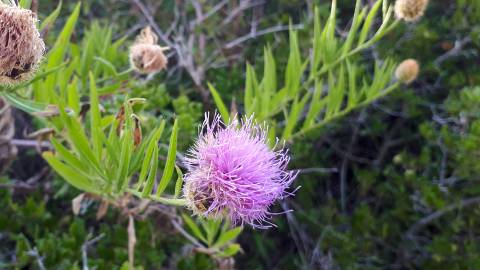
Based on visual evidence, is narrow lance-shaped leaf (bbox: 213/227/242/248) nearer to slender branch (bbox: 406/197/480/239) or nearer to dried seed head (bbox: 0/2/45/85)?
dried seed head (bbox: 0/2/45/85)

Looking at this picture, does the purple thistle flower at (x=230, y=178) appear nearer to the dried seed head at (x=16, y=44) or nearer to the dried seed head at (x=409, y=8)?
the dried seed head at (x=16, y=44)

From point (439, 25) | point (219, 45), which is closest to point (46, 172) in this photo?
point (219, 45)

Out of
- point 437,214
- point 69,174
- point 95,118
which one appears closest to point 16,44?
point 95,118

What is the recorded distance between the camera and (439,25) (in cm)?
220

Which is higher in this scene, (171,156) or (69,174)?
(171,156)

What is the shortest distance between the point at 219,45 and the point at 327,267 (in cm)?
97

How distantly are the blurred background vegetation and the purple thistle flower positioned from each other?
568 millimetres

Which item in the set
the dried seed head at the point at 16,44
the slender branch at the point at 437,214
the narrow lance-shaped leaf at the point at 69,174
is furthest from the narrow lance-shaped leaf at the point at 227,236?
the slender branch at the point at 437,214

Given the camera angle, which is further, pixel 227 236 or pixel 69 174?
pixel 227 236

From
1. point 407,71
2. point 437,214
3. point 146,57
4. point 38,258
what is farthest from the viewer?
point 437,214

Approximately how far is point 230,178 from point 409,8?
774 mm

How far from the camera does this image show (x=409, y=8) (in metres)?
Result: 1.38

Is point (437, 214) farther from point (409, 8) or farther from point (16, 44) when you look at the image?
point (16, 44)

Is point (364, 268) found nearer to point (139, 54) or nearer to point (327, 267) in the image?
point (327, 267)
